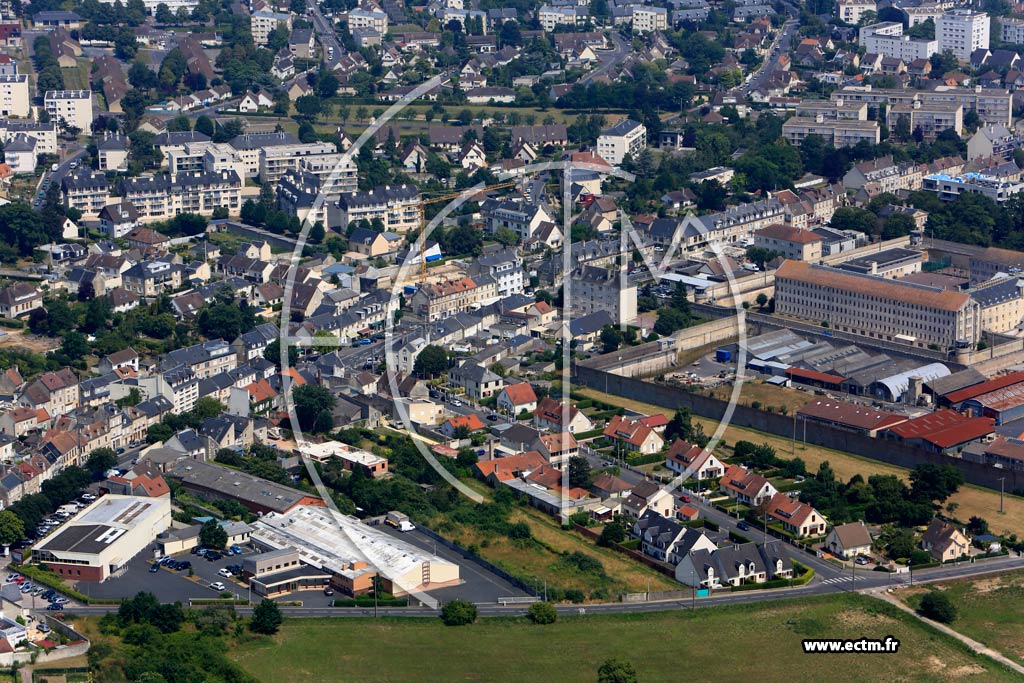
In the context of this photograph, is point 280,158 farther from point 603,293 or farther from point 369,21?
point 369,21

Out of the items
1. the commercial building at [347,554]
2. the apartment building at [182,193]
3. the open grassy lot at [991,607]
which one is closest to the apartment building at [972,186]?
the apartment building at [182,193]

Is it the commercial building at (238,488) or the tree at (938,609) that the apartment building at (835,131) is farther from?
the tree at (938,609)

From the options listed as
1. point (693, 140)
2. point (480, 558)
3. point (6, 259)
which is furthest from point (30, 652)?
point (693, 140)

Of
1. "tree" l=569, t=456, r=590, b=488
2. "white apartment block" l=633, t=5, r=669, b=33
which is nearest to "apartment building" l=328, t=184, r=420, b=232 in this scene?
"tree" l=569, t=456, r=590, b=488

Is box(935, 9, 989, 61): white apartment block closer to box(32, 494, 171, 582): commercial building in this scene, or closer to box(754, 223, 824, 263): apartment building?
box(754, 223, 824, 263): apartment building

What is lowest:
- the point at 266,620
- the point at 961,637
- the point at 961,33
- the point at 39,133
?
the point at 961,637

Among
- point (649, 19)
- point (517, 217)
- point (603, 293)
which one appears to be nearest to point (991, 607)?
point (603, 293)

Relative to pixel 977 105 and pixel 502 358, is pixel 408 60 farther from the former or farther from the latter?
pixel 502 358
